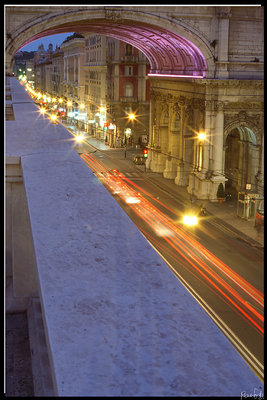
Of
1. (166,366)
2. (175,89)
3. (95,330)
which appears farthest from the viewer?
(175,89)

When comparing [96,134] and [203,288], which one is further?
[96,134]

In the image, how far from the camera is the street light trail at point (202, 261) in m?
23.1

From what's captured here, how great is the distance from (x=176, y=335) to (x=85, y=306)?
1.03 m

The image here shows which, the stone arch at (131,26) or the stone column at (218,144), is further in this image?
the stone column at (218,144)

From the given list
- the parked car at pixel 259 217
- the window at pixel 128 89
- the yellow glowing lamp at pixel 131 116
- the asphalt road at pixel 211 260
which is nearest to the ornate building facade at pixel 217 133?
the asphalt road at pixel 211 260

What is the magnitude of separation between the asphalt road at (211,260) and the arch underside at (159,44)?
36.7 feet

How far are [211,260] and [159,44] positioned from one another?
3064cm

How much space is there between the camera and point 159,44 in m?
54.1

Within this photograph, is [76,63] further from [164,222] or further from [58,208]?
[58,208]

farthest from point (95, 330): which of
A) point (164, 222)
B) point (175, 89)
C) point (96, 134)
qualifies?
point (96, 134)

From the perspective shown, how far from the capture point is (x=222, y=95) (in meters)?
44.2

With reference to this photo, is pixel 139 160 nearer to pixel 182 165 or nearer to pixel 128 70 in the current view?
pixel 182 165

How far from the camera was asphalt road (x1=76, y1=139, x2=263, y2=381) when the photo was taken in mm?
20906

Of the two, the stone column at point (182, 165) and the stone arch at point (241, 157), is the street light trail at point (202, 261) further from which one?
the stone arch at point (241, 157)
